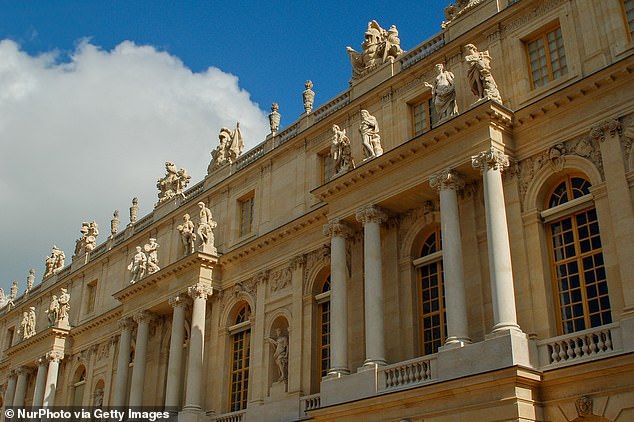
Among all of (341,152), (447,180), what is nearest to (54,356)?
(341,152)

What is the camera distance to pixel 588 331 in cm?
1773

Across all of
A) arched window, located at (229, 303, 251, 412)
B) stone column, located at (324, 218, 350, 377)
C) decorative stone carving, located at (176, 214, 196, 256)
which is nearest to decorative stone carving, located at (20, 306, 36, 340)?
decorative stone carving, located at (176, 214, 196, 256)

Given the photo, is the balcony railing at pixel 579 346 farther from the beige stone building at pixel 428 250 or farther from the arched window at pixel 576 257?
the arched window at pixel 576 257

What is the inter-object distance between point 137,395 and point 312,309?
998 centimetres

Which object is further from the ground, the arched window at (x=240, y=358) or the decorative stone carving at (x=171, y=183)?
the decorative stone carving at (x=171, y=183)

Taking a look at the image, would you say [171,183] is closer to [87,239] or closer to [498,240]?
[87,239]

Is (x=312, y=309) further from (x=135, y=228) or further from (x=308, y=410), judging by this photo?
(x=135, y=228)

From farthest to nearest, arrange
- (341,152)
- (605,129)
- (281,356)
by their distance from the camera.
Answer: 1. (281,356)
2. (341,152)
3. (605,129)

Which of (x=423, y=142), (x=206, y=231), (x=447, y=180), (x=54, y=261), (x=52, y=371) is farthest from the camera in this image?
(x=54, y=261)

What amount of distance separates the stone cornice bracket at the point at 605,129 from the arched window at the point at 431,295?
563cm

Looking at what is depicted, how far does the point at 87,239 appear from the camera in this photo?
150 ft

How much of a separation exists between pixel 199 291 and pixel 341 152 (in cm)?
882

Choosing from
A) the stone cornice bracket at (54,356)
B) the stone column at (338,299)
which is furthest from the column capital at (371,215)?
the stone cornice bracket at (54,356)

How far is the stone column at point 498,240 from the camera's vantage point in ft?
62.5
